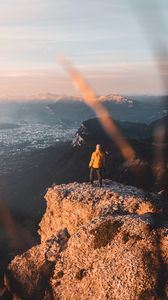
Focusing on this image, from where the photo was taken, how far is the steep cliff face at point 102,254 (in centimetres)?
4369

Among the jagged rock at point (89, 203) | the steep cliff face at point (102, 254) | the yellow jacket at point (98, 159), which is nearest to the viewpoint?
the steep cliff face at point (102, 254)

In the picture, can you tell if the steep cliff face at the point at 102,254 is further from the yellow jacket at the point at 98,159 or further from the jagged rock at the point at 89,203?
the yellow jacket at the point at 98,159

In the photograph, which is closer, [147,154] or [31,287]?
[31,287]

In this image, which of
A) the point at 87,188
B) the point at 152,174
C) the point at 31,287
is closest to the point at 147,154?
the point at 152,174

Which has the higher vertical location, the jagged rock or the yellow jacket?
the yellow jacket

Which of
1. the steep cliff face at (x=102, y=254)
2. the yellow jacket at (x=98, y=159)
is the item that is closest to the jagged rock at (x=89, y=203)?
the steep cliff face at (x=102, y=254)

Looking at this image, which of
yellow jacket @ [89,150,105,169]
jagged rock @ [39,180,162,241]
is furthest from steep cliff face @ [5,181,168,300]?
yellow jacket @ [89,150,105,169]

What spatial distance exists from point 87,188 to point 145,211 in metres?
10.8

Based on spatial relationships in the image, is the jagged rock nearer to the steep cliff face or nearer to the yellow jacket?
the steep cliff face

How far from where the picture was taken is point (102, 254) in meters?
47.8

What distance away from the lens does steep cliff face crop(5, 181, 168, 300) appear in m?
43.7

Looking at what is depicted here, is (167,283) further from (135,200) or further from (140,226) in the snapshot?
(135,200)

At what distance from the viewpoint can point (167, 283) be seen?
139ft

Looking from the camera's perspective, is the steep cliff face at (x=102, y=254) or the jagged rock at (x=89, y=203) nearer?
the steep cliff face at (x=102, y=254)
